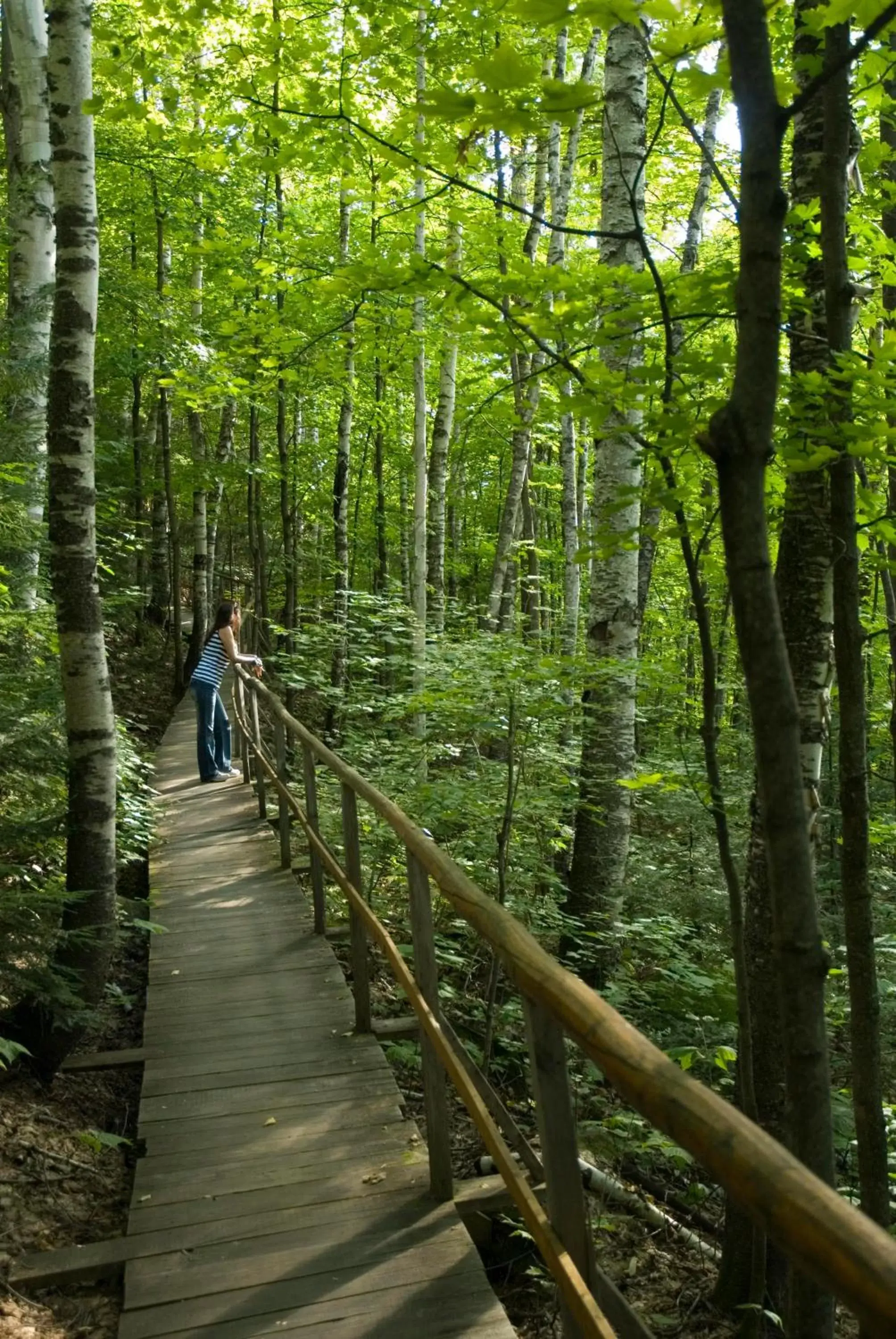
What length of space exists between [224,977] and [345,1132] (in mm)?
2037

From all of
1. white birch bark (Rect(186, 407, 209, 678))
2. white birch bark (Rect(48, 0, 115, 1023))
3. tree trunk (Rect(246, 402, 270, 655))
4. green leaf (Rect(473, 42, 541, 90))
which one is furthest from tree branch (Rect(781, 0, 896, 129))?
white birch bark (Rect(186, 407, 209, 678))

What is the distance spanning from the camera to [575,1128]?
1.98 m

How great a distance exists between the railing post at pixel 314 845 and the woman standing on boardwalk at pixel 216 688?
3956 millimetres

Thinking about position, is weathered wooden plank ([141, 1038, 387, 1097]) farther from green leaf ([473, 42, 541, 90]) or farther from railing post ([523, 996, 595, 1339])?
green leaf ([473, 42, 541, 90])

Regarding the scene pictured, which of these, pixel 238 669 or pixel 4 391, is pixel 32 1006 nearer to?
pixel 4 391

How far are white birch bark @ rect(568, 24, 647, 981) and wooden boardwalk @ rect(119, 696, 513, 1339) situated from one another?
228 cm

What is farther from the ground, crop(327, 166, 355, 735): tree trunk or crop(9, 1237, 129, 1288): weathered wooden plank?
crop(327, 166, 355, 735): tree trunk

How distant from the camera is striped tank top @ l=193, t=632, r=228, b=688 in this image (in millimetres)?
9961

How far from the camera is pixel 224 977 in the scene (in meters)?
5.61

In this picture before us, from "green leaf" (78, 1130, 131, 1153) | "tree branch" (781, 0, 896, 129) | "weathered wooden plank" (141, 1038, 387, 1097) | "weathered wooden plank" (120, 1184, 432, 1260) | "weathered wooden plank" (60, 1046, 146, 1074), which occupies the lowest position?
"green leaf" (78, 1130, 131, 1153)

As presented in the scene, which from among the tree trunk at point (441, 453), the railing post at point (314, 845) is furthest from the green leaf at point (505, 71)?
the tree trunk at point (441, 453)

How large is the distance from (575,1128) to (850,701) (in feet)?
6.39

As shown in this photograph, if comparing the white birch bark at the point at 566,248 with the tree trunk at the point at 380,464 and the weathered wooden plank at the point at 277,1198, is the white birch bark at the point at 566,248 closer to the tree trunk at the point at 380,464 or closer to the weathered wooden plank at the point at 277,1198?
the tree trunk at the point at 380,464

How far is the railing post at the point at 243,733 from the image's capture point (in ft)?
36.8
